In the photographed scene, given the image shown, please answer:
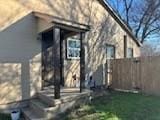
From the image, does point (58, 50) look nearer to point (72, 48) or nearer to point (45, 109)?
point (45, 109)

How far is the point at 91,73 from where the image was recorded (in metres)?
13.5

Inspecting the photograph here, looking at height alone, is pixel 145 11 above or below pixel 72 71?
above

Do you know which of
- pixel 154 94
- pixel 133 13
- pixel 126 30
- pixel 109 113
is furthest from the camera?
pixel 133 13

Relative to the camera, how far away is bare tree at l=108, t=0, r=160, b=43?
2459cm

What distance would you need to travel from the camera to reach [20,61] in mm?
9258

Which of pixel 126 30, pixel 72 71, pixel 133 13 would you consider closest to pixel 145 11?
pixel 133 13

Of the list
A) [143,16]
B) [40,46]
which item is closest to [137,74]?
[40,46]

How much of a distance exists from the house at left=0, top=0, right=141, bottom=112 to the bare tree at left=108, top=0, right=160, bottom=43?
1277 centimetres

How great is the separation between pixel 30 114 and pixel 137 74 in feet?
21.0

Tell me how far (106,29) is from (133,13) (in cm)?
1301

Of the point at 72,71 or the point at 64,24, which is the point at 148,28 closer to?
the point at 72,71

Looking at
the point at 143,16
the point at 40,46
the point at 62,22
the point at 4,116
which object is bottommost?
the point at 4,116

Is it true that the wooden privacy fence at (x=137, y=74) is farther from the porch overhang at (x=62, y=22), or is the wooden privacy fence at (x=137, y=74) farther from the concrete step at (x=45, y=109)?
the concrete step at (x=45, y=109)

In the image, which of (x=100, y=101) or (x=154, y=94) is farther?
(x=154, y=94)
